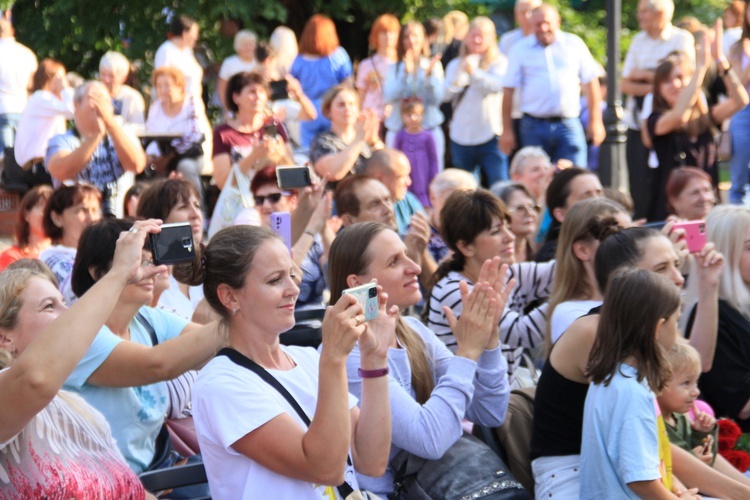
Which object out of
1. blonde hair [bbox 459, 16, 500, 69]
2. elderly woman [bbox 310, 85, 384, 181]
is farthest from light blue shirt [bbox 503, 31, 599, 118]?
elderly woman [bbox 310, 85, 384, 181]

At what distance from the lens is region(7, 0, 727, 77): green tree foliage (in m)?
13.4

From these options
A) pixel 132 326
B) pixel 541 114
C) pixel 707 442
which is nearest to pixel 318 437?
pixel 132 326

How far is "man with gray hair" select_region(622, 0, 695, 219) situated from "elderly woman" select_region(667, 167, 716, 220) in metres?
2.36

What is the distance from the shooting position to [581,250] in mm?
5016

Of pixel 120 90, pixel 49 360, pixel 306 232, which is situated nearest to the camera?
pixel 49 360

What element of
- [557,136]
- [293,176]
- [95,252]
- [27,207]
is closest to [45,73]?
[27,207]

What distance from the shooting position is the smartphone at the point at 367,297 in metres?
3.16

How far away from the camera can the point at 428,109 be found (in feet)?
33.3

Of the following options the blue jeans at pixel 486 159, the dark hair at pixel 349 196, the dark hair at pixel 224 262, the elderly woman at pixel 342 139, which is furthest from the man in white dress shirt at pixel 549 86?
the dark hair at pixel 224 262

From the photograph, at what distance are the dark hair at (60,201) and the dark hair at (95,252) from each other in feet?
6.21

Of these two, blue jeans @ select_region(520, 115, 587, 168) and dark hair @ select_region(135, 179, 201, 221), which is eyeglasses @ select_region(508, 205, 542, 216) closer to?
Result: dark hair @ select_region(135, 179, 201, 221)

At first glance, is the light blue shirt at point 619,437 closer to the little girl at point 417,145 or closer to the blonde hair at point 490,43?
the little girl at point 417,145

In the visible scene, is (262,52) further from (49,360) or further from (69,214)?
(49,360)

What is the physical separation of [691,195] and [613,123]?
2.49m
